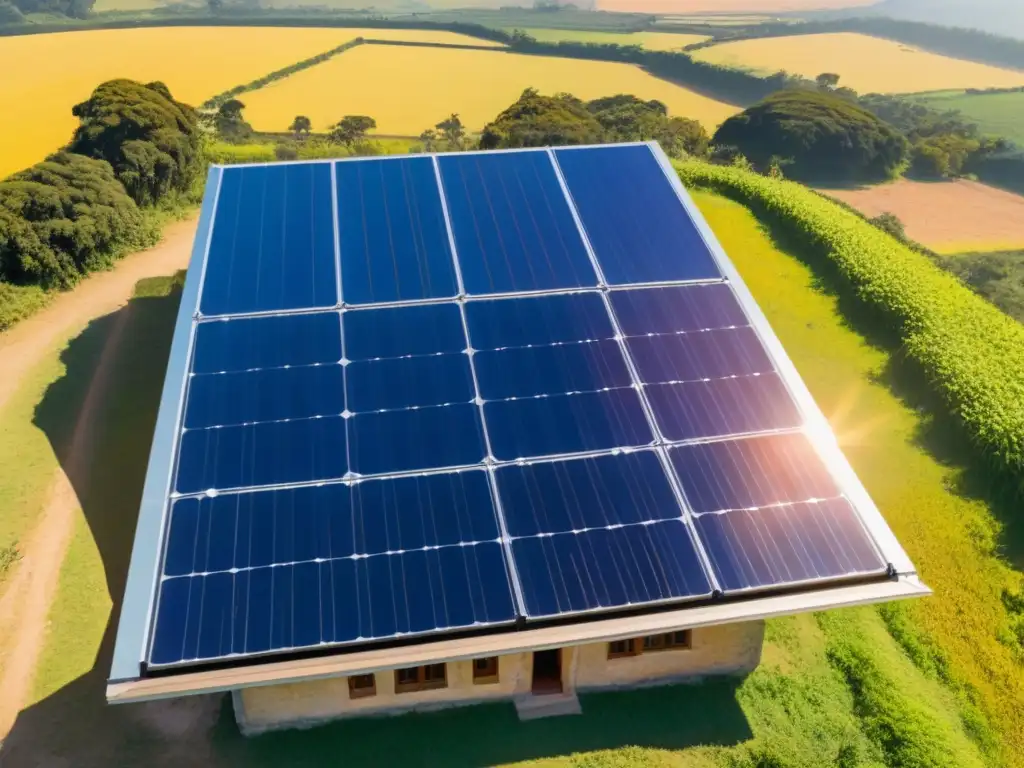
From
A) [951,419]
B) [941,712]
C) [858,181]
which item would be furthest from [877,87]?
[941,712]

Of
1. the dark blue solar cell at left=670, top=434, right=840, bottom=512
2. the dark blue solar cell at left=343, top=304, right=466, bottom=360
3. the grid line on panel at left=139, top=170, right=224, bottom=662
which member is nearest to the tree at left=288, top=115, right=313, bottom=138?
the grid line on panel at left=139, top=170, right=224, bottom=662

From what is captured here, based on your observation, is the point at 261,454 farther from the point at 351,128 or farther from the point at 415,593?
the point at 351,128

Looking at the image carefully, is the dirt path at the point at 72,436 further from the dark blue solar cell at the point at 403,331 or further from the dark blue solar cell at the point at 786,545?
the dark blue solar cell at the point at 786,545

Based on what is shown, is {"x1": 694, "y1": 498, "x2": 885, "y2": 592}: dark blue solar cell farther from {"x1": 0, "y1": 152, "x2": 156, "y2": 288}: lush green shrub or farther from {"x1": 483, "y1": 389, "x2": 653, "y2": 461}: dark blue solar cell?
{"x1": 0, "y1": 152, "x2": 156, "y2": 288}: lush green shrub

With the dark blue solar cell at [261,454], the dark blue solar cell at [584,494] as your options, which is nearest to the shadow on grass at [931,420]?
the dark blue solar cell at [584,494]

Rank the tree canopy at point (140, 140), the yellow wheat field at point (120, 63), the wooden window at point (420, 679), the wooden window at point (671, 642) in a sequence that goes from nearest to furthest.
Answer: the wooden window at point (420, 679)
the wooden window at point (671, 642)
the tree canopy at point (140, 140)
the yellow wheat field at point (120, 63)

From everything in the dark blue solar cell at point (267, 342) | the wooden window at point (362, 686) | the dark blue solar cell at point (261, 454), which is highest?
the dark blue solar cell at point (267, 342)

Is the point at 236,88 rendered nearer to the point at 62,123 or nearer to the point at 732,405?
the point at 62,123
